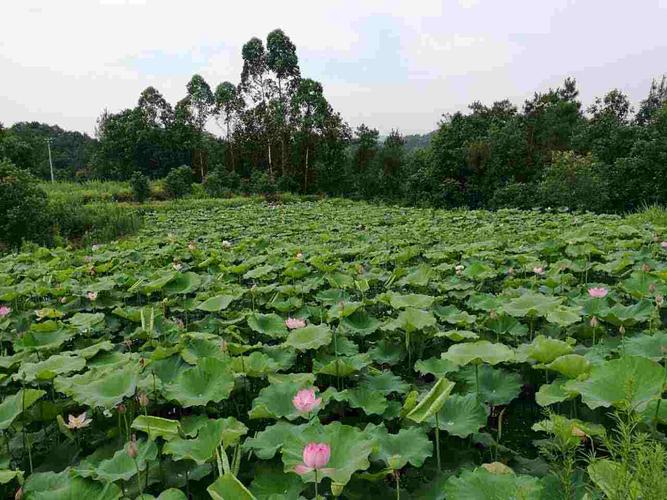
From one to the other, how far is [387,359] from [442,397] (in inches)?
25.4

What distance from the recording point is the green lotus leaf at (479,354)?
5.01 ft

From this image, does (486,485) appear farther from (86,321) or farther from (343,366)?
(86,321)

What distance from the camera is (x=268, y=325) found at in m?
2.21

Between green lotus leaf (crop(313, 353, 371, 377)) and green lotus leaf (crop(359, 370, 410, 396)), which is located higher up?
green lotus leaf (crop(313, 353, 371, 377))

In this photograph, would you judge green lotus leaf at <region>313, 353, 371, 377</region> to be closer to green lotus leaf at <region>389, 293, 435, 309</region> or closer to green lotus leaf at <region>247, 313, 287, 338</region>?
green lotus leaf at <region>247, 313, 287, 338</region>

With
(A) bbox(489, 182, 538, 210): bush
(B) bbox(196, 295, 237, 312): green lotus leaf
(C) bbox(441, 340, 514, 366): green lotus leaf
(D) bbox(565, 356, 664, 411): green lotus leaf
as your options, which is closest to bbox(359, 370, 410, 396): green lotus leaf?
(C) bbox(441, 340, 514, 366): green lotus leaf

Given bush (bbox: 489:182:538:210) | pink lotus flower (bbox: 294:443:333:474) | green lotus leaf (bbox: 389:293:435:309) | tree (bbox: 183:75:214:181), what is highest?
tree (bbox: 183:75:214:181)

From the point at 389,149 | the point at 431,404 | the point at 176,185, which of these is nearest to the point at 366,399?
the point at 431,404

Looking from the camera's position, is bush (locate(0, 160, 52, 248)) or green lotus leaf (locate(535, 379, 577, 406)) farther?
bush (locate(0, 160, 52, 248))

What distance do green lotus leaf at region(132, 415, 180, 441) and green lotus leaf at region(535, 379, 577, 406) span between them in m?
1.00

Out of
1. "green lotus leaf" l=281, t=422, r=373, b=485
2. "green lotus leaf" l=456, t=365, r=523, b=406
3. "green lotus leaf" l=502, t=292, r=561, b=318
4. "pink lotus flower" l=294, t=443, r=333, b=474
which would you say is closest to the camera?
"pink lotus flower" l=294, t=443, r=333, b=474

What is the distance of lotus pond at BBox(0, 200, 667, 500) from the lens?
1.12 metres

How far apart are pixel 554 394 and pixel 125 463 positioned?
1167 mm

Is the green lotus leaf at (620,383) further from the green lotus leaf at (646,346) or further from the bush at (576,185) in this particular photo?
the bush at (576,185)
